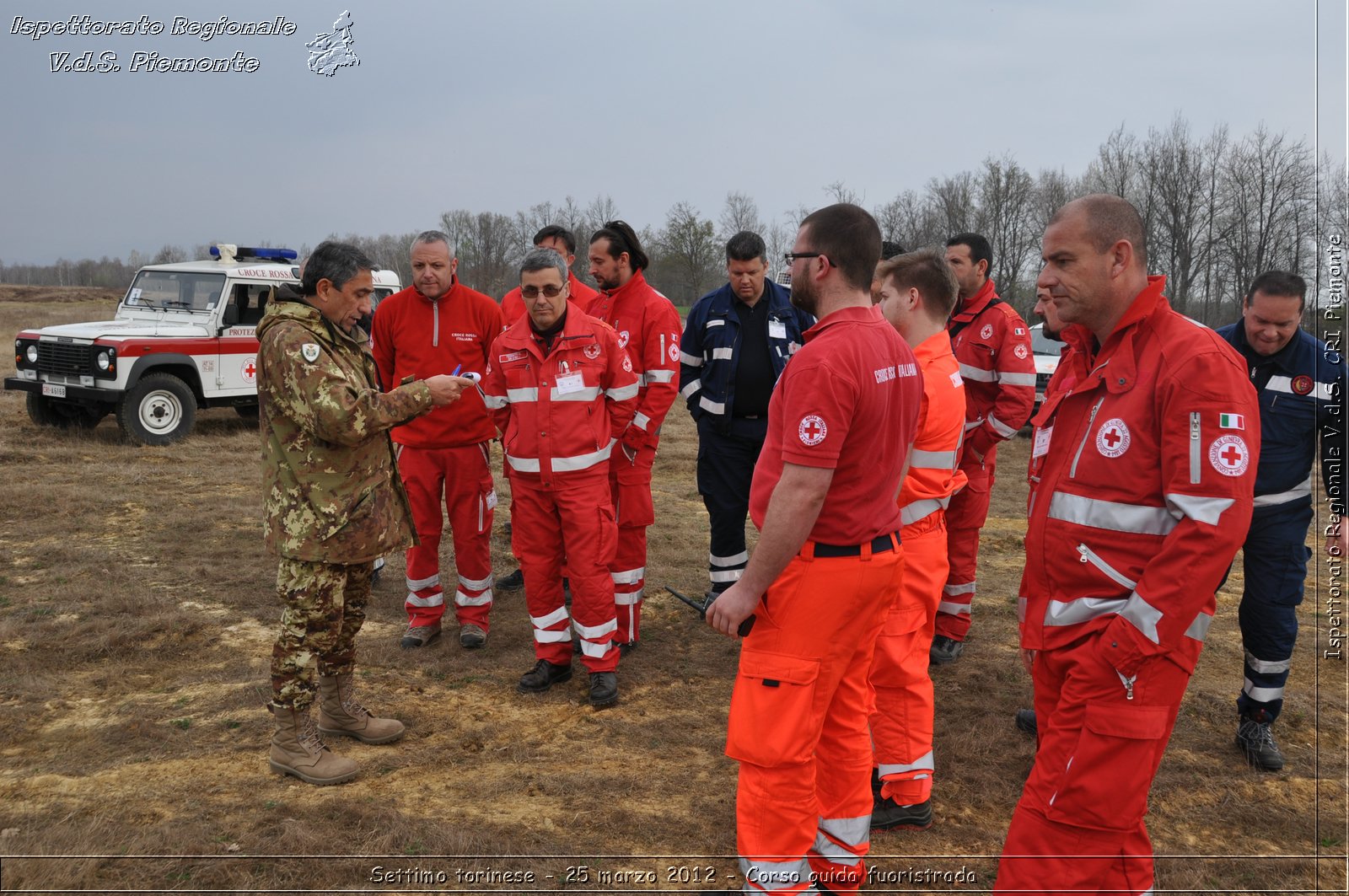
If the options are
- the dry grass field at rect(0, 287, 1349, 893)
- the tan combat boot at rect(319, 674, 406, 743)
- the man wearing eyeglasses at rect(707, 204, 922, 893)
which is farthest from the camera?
the tan combat boot at rect(319, 674, 406, 743)

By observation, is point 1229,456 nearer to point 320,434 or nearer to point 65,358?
point 320,434

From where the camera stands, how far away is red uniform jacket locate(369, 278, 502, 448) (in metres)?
5.30

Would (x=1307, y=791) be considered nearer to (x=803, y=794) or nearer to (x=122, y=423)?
(x=803, y=794)

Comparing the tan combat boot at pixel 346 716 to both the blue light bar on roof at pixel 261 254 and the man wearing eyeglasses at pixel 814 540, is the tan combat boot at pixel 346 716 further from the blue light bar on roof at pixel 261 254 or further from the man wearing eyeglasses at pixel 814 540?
the blue light bar on roof at pixel 261 254

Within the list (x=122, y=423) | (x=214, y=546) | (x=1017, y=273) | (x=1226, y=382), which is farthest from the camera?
(x=1017, y=273)

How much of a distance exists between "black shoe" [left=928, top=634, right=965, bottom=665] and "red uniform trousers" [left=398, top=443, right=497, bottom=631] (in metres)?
2.77

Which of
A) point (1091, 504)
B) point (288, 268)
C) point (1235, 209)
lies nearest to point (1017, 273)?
point (1235, 209)

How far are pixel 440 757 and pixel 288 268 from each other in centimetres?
1055

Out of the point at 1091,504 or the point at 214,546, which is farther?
the point at 214,546

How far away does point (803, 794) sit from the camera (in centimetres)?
261

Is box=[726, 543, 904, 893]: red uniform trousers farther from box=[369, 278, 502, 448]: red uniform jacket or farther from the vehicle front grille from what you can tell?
the vehicle front grille

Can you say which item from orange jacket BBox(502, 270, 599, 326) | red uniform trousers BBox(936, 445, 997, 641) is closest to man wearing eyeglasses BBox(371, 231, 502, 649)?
orange jacket BBox(502, 270, 599, 326)

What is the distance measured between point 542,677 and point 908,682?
7.15 ft

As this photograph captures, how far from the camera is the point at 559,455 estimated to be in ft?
15.1
